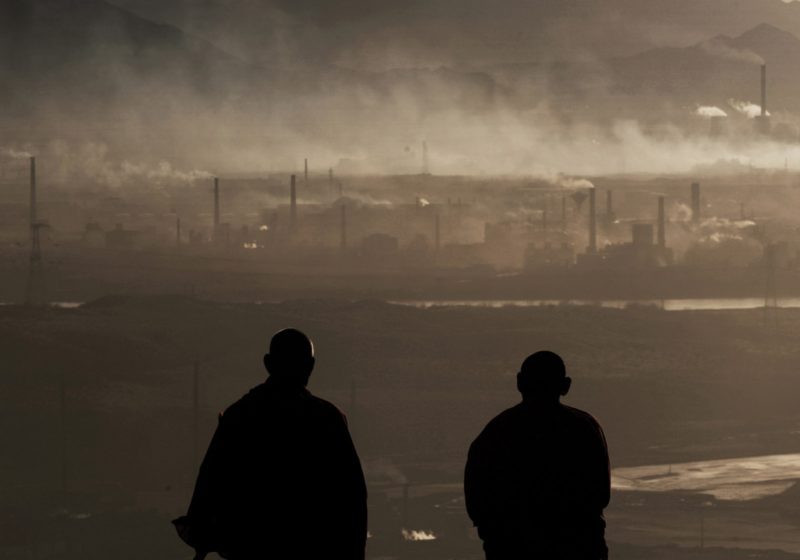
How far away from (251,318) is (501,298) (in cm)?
2843

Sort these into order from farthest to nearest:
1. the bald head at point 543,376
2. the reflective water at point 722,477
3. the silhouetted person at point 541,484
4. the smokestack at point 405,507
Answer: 1. the reflective water at point 722,477
2. the smokestack at point 405,507
3. the silhouetted person at point 541,484
4. the bald head at point 543,376

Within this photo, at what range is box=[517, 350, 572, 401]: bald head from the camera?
6.83 m

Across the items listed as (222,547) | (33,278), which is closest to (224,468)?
(222,547)

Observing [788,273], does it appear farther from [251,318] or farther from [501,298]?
[251,318]

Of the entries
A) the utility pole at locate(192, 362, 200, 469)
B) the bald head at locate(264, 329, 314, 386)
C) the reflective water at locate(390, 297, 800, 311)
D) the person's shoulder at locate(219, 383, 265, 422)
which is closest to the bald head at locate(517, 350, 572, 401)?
the bald head at locate(264, 329, 314, 386)

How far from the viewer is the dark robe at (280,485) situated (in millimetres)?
6566

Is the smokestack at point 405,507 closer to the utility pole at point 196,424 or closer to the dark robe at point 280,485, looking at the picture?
the utility pole at point 196,424

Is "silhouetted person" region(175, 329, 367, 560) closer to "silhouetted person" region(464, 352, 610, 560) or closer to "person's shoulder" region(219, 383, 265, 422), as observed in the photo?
"person's shoulder" region(219, 383, 265, 422)

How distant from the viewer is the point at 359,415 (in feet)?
456

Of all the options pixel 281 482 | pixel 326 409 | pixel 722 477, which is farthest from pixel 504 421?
pixel 722 477

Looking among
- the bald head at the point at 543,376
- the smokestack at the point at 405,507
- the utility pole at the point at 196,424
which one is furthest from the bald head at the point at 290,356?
the utility pole at the point at 196,424

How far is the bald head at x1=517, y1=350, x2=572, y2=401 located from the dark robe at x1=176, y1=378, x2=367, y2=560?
2.71ft

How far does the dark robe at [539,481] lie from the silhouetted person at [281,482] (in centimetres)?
70

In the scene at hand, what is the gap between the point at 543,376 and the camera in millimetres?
6859
